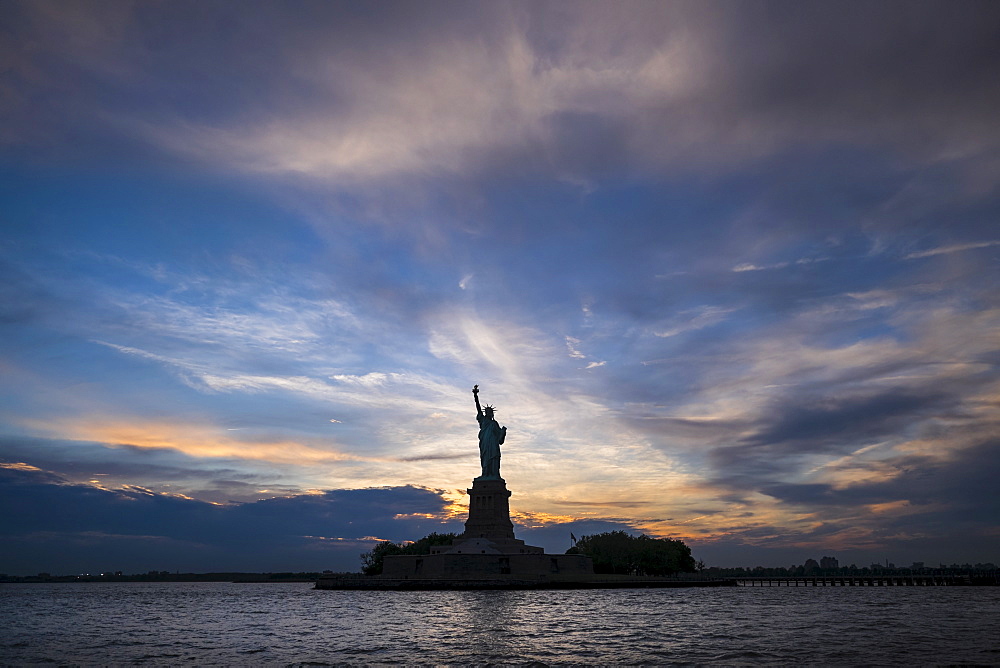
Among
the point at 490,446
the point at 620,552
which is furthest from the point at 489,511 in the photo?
the point at 620,552

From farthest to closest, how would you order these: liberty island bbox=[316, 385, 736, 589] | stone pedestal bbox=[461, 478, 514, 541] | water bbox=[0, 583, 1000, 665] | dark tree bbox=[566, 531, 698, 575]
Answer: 1. dark tree bbox=[566, 531, 698, 575]
2. stone pedestal bbox=[461, 478, 514, 541]
3. liberty island bbox=[316, 385, 736, 589]
4. water bbox=[0, 583, 1000, 665]

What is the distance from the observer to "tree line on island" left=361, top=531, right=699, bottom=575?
11531 centimetres

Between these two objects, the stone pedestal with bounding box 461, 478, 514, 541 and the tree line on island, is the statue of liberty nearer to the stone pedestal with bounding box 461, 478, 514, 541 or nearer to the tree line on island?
the stone pedestal with bounding box 461, 478, 514, 541

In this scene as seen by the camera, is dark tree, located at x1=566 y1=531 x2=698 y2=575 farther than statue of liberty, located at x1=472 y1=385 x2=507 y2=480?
Yes

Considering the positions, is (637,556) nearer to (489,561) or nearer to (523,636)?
(489,561)

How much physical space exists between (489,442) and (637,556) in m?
35.4

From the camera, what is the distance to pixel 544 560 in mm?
91312

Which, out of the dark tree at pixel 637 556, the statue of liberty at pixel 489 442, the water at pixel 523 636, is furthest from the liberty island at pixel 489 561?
the water at pixel 523 636

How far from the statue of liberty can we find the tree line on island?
2198cm

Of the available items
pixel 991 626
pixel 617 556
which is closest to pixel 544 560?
pixel 617 556

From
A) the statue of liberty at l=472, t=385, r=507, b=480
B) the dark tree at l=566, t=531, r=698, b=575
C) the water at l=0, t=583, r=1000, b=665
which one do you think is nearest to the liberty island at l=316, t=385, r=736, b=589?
the statue of liberty at l=472, t=385, r=507, b=480

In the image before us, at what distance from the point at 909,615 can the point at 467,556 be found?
161 ft

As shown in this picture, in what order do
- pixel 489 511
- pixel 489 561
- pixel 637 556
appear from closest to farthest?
pixel 489 561 → pixel 489 511 → pixel 637 556

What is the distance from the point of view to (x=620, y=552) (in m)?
118
